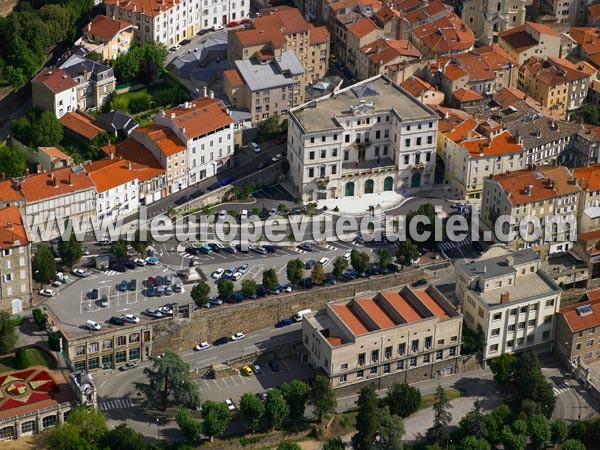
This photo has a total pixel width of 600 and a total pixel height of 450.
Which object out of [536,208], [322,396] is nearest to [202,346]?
[322,396]

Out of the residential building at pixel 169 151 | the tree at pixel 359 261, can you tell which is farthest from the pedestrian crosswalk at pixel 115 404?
the residential building at pixel 169 151

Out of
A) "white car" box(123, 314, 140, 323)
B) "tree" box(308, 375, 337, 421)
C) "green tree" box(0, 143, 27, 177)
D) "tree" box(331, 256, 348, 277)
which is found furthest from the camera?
"green tree" box(0, 143, 27, 177)

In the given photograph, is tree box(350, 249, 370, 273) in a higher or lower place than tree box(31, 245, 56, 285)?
lower

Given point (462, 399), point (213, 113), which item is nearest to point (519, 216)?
point (462, 399)

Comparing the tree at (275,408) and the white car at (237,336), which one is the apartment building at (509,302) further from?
the tree at (275,408)

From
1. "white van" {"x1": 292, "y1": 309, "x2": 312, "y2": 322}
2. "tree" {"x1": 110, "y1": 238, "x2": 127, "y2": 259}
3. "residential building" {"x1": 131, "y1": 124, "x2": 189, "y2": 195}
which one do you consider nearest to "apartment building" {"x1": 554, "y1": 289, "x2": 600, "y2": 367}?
"white van" {"x1": 292, "y1": 309, "x2": 312, "y2": 322}

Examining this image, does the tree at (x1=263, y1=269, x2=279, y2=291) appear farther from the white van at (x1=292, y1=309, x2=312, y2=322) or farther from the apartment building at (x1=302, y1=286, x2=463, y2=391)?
the apartment building at (x1=302, y1=286, x2=463, y2=391)

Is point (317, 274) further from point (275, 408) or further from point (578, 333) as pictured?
point (578, 333)
